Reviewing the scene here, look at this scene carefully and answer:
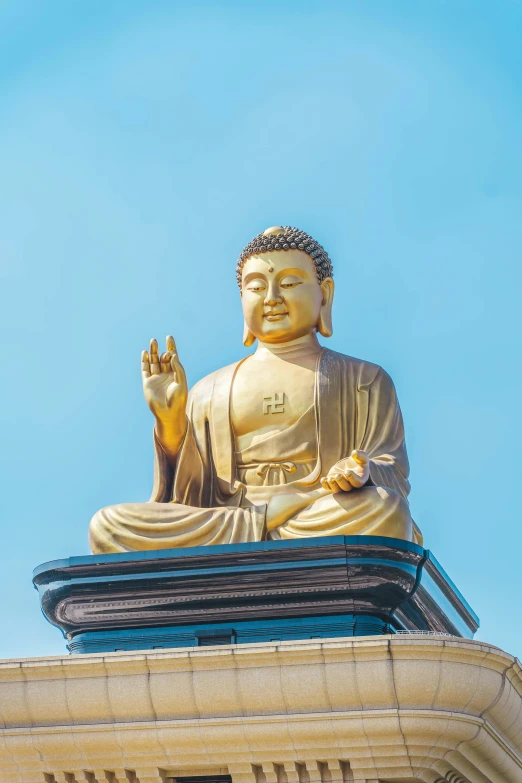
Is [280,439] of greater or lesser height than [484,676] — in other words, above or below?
above

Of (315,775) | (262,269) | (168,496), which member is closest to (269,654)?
(315,775)

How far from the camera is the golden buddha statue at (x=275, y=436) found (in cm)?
1164

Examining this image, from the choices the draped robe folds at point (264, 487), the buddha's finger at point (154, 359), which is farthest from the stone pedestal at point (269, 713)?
the buddha's finger at point (154, 359)

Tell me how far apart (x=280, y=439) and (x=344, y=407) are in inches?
25.3

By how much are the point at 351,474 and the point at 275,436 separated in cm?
132

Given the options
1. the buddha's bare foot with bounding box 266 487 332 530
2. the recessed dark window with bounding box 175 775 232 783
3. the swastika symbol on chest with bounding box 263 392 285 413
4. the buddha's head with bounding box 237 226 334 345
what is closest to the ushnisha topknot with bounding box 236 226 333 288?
the buddha's head with bounding box 237 226 334 345

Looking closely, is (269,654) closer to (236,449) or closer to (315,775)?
(315,775)

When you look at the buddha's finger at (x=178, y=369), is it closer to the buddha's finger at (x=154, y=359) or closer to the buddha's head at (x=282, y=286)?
the buddha's finger at (x=154, y=359)

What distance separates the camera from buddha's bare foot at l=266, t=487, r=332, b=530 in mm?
11773

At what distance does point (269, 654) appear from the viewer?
9859 mm

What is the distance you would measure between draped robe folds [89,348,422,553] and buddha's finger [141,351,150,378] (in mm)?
627

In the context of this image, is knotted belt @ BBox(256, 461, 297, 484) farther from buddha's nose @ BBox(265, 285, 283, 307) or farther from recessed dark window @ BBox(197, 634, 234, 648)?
recessed dark window @ BBox(197, 634, 234, 648)

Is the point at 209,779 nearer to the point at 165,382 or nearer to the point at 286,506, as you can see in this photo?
the point at 286,506

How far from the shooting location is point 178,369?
40.1ft
